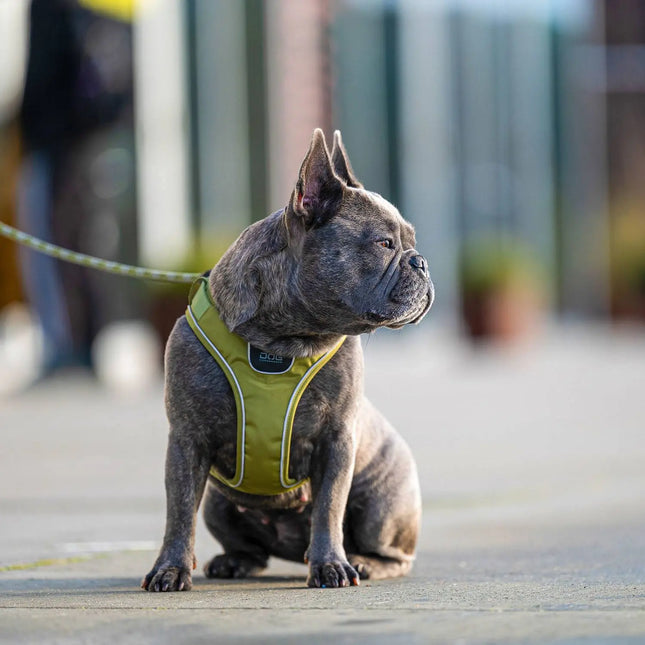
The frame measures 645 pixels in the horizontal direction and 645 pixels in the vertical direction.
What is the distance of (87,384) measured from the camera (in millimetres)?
13094

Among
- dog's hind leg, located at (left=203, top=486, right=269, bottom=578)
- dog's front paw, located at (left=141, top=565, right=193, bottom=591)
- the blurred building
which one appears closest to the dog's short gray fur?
dog's front paw, located at (left=141, top=565, right=193, bottom=591)

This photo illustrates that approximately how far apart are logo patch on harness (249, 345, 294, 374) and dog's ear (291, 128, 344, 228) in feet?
1.35

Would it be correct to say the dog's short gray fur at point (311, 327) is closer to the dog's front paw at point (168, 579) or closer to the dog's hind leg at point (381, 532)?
the dog's front paw at point (168, 579)

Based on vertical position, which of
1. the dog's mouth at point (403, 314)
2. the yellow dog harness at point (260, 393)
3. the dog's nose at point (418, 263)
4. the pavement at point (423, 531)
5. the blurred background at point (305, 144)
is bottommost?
the pavement at point (423, 531)

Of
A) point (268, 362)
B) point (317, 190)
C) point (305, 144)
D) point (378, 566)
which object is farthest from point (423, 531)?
point (305, 144)

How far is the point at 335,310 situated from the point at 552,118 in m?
24.0

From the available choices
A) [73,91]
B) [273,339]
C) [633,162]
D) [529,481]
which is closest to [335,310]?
[273,339]

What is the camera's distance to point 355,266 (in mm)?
4273

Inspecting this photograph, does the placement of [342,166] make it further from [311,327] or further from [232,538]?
[232,538]

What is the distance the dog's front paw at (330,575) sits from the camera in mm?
4266

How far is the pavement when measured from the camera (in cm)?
353

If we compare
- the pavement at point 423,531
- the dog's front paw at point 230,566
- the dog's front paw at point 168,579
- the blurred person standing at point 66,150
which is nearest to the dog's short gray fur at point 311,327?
the dog's front paw at point 168,579

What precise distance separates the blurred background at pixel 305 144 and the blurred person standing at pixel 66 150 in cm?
2

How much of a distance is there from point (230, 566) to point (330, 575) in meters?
0.66
